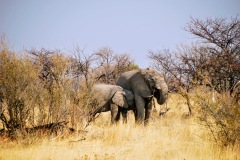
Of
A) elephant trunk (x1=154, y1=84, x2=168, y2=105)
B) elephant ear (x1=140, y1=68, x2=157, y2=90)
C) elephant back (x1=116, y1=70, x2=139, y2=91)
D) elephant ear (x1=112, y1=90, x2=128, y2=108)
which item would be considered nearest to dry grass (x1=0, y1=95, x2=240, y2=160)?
elephant ear (x1=112, y1=90, x2=128, y2=108)

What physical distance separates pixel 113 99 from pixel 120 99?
29 centimetres

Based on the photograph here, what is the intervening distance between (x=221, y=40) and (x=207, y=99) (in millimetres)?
5714

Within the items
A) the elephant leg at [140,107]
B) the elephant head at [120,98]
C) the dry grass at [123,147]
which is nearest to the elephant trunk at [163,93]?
the elephant leg at [140,107]

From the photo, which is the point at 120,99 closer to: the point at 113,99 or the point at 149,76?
the point at 113,99

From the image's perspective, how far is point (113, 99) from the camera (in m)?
10.8

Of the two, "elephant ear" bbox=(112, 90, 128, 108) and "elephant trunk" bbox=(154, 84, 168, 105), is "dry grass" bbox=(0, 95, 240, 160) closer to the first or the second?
"elephant ear" bbox=(112, 90, 128, 108)

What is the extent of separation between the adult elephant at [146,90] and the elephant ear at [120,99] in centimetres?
52

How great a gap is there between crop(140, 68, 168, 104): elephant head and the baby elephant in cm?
92

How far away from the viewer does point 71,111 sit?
7945 mm

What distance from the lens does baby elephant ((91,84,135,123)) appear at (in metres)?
10.8

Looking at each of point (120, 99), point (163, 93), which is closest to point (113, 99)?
point (120, 99)

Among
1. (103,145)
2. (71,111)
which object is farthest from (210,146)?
(71,111)

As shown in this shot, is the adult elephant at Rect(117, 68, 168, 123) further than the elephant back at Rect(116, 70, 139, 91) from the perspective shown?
No

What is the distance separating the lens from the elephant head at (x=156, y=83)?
1106 centimetres
